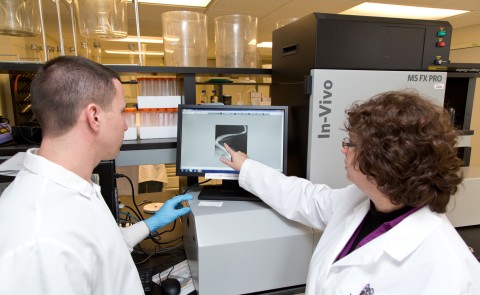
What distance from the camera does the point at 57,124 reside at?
0.67 meters

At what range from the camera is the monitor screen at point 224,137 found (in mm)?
1203

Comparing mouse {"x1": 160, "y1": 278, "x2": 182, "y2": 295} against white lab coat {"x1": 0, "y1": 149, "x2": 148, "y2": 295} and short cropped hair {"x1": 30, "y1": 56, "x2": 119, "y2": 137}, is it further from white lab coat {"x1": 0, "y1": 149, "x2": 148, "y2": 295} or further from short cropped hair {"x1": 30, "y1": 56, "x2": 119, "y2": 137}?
short cropped hair {"x1": 30, "y1": 56, "x2": 119, "y2": 137}

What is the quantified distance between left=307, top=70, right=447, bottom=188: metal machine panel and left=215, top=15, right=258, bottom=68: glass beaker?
18.2 inches

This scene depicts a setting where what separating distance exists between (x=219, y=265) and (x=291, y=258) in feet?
0.81

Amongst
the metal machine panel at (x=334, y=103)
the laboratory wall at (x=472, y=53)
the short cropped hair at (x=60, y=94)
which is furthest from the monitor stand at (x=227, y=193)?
the laboratory wall at (x=472, y=53)

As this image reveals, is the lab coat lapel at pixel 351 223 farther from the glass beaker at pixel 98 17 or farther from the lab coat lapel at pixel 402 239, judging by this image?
the glass beaker at pixel 98 17

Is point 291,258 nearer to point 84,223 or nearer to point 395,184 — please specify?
point 395,184

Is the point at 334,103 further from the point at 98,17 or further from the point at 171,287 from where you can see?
the point at 98,17

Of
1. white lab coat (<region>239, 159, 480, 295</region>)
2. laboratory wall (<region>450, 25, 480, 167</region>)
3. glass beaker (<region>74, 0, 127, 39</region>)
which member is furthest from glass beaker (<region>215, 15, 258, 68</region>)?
laboratory wall (<region>450, 25, 480, 167</region>)

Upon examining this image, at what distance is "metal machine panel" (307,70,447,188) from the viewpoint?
1.12 m

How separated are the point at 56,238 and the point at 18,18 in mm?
1182

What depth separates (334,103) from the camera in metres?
1.14

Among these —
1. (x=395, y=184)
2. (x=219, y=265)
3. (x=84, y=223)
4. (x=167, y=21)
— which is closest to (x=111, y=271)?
(x=84, y=223)

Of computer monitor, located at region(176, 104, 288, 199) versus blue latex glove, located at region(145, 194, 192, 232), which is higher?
computer monitor, located at region(176, 104, 288, 199)
